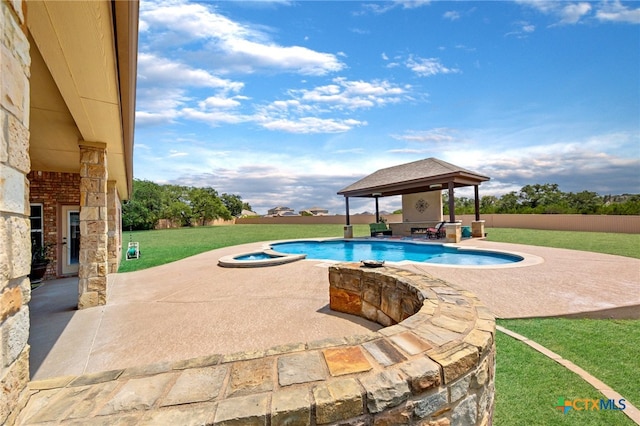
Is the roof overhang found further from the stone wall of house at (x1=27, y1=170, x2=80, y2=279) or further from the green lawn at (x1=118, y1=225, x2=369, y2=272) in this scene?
the green lawn at (x1=118, y1=225, x2=369, y2=272)

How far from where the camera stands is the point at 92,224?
5.35 m

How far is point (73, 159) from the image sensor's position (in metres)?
6.91

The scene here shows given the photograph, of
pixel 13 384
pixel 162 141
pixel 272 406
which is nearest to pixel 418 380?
pixel 272 406

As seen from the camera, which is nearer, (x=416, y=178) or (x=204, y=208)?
(x=416, y=178)

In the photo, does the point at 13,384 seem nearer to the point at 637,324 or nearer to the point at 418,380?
the point at 418,380

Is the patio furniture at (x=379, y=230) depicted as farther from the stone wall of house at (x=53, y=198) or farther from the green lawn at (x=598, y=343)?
the stone wall of house at (x=53, y=198)

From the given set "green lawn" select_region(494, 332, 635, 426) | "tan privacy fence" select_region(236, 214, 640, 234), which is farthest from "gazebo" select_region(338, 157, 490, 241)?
"green lawn" select_region(494, 332, 635, 426)

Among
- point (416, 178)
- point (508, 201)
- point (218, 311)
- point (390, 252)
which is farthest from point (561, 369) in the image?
point (508, 201)

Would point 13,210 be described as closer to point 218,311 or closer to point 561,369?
point 218,311

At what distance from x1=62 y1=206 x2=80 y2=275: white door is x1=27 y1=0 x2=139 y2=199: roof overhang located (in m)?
3.57

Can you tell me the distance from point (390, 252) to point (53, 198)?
12.3 m

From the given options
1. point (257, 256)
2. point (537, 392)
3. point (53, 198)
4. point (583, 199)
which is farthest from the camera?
point (583, 199)

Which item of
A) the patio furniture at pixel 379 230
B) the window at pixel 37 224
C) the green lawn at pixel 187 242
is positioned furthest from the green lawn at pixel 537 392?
the patio furniture at pixel 379 230

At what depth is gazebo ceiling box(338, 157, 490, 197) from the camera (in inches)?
544
